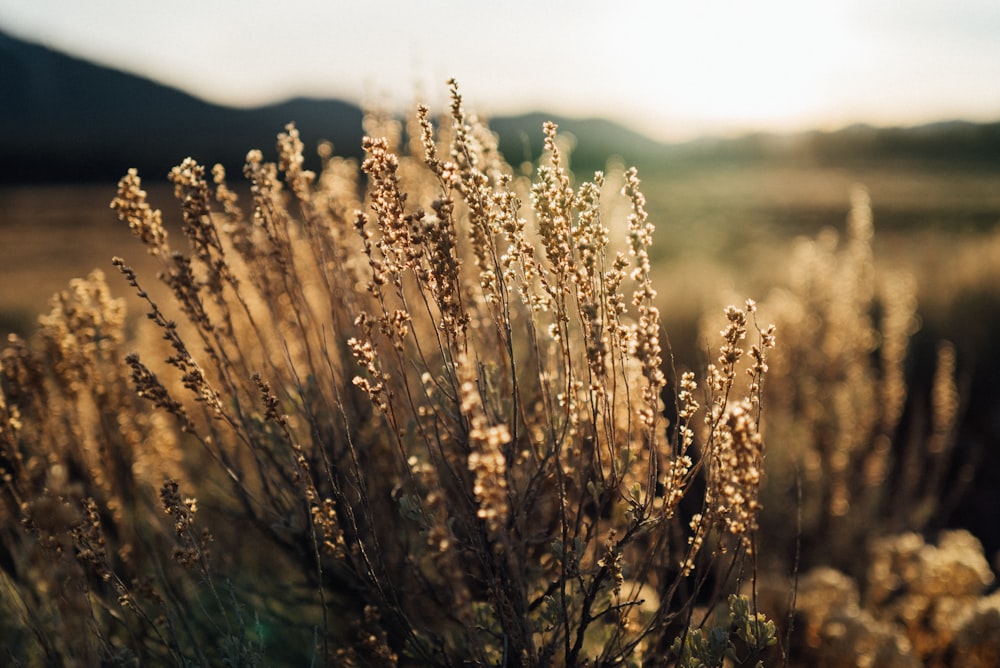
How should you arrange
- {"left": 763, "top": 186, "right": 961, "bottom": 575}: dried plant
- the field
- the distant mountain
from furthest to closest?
the distant mountain, {"left": 763, "top": 186, "right": 961, "bottom": 575}: dried plant, the field

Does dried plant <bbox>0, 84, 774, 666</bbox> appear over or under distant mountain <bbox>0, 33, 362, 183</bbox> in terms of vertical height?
under

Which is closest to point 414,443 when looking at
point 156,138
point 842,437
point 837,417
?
point 842,437

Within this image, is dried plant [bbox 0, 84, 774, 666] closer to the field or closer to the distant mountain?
the field

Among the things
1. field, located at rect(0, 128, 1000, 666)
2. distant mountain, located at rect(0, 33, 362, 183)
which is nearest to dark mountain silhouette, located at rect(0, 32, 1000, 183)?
distant mountain, located at rect(0, 33, 362, 183)

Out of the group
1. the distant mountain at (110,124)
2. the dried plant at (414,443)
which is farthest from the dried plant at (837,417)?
the distant mountain at (110,124)

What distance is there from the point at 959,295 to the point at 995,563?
4.31 meters

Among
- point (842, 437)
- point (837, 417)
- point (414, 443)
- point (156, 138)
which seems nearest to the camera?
point (414, 443)

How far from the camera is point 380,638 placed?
2.13 metres

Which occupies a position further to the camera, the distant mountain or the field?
the distant mountain

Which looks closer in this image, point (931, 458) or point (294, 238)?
point (294, 238)

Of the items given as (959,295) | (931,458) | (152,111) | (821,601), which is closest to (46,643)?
(821,601)

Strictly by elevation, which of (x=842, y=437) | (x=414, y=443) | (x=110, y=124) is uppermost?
(x=110, y=124)

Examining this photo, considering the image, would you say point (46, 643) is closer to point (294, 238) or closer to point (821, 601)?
point (294, 238)

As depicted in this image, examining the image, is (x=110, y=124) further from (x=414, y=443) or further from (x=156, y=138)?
(x=414, y=443)
